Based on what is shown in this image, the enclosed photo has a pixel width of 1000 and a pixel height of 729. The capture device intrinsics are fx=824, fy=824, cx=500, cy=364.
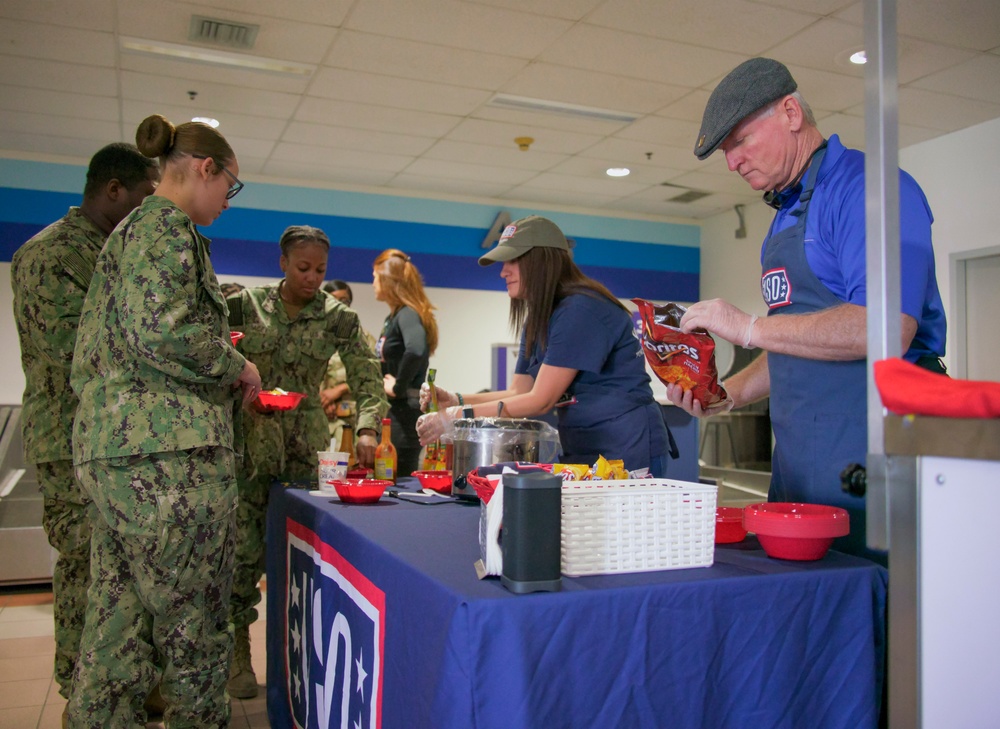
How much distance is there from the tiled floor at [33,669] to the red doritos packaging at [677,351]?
1.90 metres

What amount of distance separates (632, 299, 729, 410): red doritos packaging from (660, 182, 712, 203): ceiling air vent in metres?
6.14

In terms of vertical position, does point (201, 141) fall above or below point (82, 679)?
above

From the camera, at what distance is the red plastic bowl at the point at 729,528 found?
5.19 feet

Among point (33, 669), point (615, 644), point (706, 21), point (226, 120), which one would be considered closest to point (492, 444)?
point (615, 644)

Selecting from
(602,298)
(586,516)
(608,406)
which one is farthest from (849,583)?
(602,298)

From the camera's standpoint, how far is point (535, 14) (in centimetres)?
422

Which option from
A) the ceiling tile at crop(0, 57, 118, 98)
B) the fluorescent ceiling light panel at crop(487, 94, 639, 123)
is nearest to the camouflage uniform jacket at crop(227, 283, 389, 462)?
the fluorescent ceiling light panel at crop(487, 94, 639, 123)

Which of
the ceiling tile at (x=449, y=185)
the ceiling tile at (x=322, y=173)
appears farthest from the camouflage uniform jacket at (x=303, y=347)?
the ceiling tile at (x=449, y=185)

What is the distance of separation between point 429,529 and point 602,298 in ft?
3.45

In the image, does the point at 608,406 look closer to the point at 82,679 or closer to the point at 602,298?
A: the point at 602,298

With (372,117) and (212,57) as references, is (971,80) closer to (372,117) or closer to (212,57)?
(372,117)

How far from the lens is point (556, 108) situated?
566cm

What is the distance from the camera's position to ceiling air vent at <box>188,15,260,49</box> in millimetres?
4426

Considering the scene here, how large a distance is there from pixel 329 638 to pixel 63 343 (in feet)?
4.51
